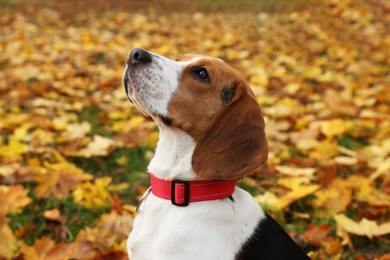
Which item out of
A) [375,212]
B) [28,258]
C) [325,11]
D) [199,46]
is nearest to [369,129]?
[375,212]

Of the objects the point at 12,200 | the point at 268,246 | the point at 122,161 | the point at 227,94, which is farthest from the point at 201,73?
the point at 122,161

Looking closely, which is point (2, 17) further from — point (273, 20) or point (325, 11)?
point (325, 11)

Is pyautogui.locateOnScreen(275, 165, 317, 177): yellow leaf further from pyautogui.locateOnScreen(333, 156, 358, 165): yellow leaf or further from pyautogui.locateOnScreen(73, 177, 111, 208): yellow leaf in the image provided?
pyautogui.locateOnScreen(73, 177, 111, 208): yellow leaf

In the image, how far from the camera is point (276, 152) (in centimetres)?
491

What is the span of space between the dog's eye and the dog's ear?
24 cm

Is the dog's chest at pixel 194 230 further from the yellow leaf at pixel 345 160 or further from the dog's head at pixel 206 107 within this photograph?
the yellow leaf at pixel 345 160

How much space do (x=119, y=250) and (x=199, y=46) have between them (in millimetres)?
7190

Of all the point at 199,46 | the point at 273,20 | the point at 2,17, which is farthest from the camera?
the point at 273,20

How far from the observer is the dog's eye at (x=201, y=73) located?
8.91ft

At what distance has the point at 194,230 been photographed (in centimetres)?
240

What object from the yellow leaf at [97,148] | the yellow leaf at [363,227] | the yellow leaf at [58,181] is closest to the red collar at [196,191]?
the yellow leaf at [363,227]

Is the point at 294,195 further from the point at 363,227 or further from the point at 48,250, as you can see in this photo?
the point at 48,250

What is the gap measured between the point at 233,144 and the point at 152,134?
2745mm

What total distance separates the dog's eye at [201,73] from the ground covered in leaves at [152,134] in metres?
1.20
